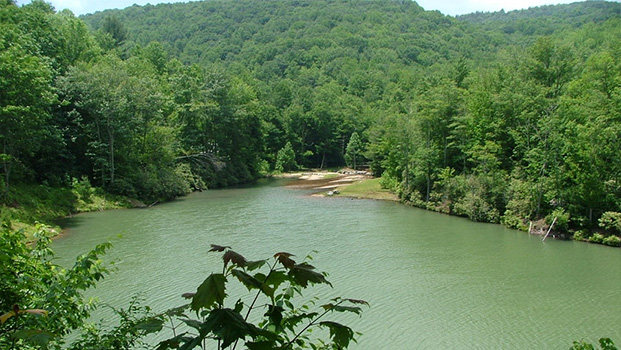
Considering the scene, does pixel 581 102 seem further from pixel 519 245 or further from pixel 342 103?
pixel 342 103

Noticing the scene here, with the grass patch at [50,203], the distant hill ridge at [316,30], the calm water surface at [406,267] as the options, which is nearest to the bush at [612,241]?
→ the calm water surface at [406,267]

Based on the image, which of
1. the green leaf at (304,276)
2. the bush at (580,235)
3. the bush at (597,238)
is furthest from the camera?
the bush at (580,235)

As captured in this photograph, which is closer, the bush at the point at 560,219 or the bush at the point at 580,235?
the bush at the point at 580,235

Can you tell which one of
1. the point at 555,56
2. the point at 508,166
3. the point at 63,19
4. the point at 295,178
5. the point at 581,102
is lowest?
the point at 295,178

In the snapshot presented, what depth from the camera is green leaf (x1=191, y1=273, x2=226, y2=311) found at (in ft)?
8.19

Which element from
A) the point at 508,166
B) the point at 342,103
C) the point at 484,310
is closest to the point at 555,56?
the point at 508,166

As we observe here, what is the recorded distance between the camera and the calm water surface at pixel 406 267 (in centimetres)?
1318

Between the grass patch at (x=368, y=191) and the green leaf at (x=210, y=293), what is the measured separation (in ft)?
125

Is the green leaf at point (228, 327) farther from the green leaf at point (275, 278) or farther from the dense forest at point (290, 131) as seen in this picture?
the dense forest at point (290, 131)

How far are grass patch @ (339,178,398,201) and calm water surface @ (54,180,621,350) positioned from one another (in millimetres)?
8749

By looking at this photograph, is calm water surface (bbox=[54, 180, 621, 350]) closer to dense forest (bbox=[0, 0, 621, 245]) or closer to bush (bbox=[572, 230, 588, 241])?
bush (bbox=[572, 230, 588, 241])

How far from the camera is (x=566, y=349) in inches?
464

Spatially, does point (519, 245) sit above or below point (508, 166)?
below

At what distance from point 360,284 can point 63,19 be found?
44.1 meters
